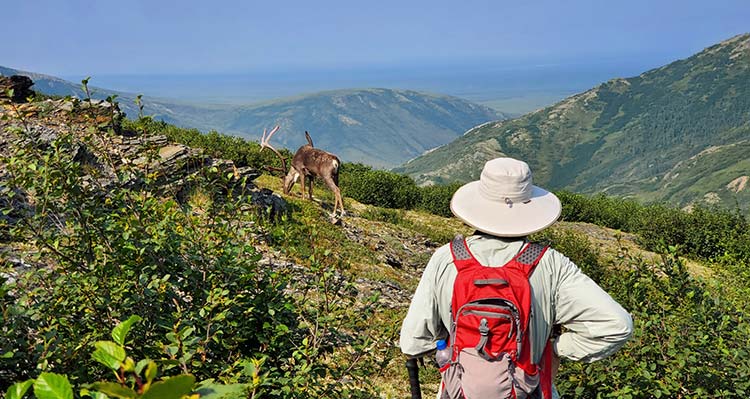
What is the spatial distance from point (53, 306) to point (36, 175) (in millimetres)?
1100

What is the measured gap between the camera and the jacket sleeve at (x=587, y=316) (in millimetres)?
3076

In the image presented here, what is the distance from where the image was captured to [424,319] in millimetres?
3430

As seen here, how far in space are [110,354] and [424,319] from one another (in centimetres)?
245

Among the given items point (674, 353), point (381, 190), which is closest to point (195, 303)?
point (674, 353)

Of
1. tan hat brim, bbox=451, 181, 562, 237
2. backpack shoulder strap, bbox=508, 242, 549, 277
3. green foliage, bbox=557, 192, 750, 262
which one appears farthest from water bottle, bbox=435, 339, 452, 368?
green foliage, bbox=557, 192, 750, 262

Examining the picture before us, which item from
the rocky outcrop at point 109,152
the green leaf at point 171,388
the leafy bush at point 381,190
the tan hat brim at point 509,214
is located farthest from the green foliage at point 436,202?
the green leaf at point 171,388

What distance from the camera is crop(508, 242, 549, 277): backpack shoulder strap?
3.10 m

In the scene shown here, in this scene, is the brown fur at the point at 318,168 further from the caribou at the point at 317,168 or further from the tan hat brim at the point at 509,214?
the tan hat brim at the point at 509,214

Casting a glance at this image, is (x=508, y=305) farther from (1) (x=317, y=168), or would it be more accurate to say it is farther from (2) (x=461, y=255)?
(1) (x=317, y=168)

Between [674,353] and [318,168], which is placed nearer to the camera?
[674,353]

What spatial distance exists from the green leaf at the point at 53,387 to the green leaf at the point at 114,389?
74mm

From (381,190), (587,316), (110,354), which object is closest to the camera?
(110,354)

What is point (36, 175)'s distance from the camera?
12.9 ft

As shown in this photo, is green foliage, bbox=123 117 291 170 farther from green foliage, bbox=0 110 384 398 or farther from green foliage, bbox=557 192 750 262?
green foliage, bbox=0 110 384 398
